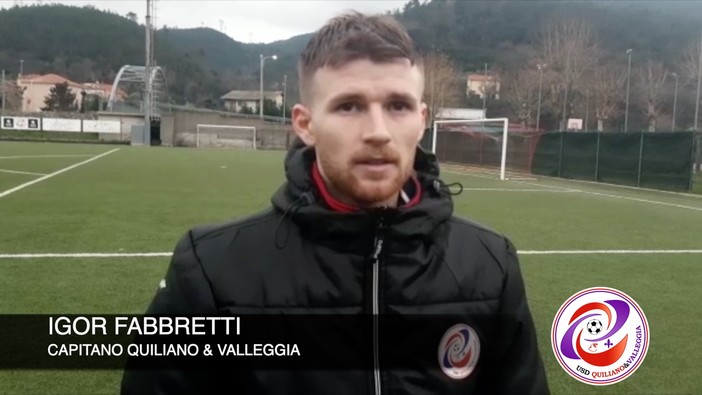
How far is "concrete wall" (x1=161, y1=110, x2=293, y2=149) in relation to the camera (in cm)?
5478

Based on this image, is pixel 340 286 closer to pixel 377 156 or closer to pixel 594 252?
pixel 377 156

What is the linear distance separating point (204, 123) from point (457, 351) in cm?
5771

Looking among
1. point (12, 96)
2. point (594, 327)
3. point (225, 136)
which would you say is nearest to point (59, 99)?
point (12, 96)

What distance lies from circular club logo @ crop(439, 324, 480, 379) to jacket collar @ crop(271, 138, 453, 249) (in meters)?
0.27

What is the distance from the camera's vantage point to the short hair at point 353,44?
1734 millimetres

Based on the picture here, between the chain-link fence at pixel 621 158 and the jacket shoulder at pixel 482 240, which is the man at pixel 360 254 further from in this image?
the chain-link fence at pixel 621 158

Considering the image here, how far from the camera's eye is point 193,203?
44.2ft

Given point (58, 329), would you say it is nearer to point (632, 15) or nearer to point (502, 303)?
point (502, 303)

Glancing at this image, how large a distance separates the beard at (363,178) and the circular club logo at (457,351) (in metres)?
0.43

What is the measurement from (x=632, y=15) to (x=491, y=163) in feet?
395

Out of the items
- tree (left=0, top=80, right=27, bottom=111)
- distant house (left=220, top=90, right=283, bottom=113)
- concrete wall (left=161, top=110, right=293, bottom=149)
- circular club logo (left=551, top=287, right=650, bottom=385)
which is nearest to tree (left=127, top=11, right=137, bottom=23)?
distant house (left=220, top=90, right=283, bottom=113)

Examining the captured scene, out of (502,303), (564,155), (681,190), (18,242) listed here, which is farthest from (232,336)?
(564,155)

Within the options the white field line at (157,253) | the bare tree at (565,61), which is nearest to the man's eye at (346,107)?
the white field line at (157,253)

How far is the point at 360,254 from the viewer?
178 centimetres
